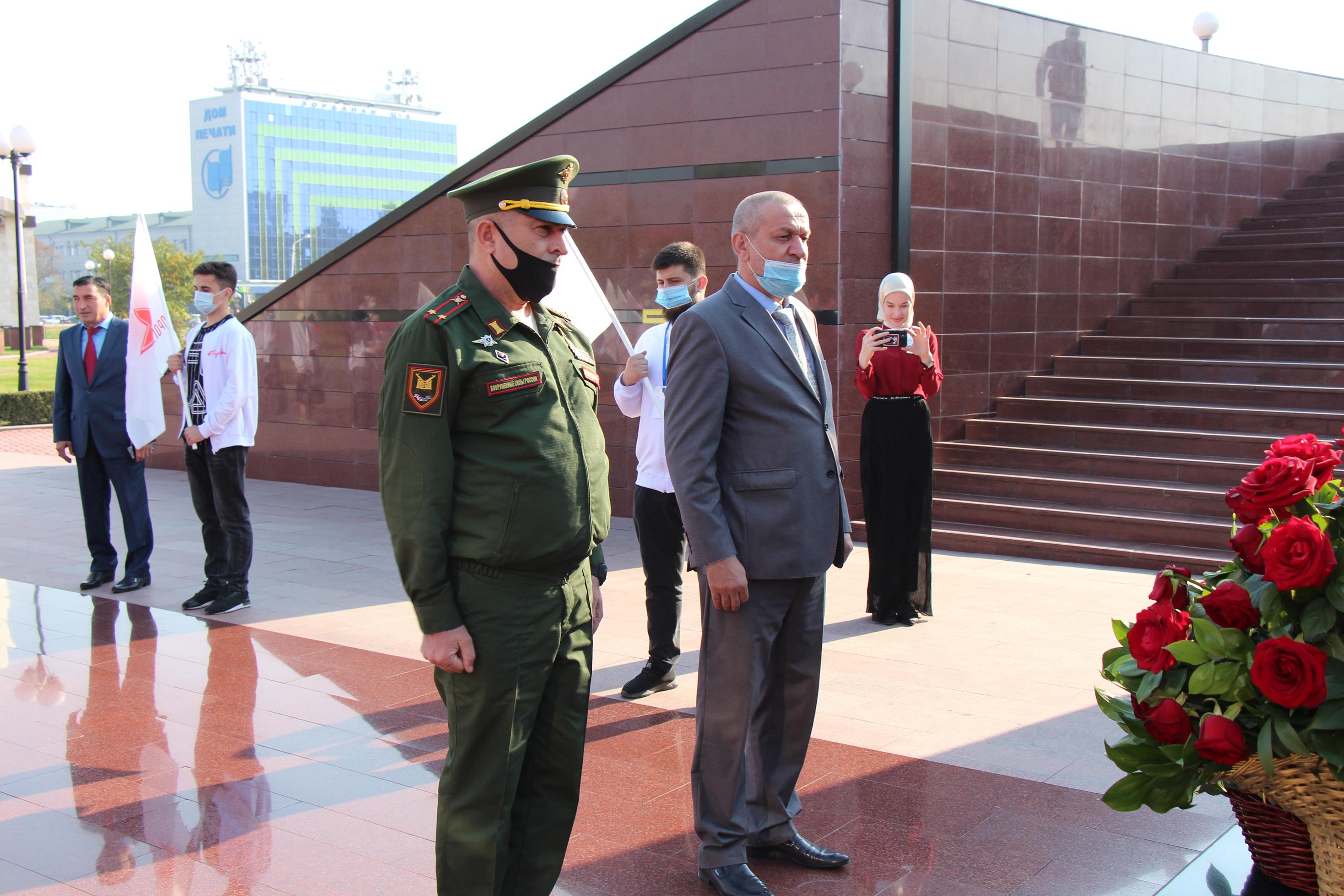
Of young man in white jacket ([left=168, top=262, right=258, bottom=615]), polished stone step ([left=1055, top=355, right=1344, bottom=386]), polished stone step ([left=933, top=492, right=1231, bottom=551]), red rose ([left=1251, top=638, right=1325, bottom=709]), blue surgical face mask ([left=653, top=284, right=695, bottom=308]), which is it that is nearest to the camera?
red rose ([left=1251, top=638, right=1325, bottom=709])

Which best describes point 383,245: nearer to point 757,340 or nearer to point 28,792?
point 28,792

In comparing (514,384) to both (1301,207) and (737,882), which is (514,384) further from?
(1301,207)

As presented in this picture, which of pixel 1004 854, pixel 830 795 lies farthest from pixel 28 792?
pixel 1004 854

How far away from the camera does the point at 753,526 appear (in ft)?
11.1

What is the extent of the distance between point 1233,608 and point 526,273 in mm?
1728

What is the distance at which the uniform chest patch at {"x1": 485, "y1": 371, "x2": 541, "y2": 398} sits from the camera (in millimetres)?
2643

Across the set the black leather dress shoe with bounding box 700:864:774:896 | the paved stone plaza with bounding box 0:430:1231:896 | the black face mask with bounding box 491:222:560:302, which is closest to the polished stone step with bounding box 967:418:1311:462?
the paved stone plaza with bounding box 0:430:1231:896

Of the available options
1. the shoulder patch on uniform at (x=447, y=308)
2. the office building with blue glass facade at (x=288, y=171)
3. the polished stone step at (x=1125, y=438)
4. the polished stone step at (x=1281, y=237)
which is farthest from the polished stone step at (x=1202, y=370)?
the office building with blue glass facade at (x=288, y=171)

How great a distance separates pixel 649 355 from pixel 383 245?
7562 mm

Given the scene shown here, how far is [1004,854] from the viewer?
142 inches

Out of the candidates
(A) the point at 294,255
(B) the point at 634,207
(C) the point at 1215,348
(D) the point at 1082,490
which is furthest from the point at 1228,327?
(A) the point at 294,255

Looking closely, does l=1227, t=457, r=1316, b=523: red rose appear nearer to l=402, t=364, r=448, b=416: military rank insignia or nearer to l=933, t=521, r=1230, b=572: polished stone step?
l=402, t=364, r=448, b=416: military rank insignia

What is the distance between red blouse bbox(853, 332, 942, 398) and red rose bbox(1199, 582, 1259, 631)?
444cm

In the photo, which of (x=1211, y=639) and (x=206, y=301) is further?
(x=206, y=301)
